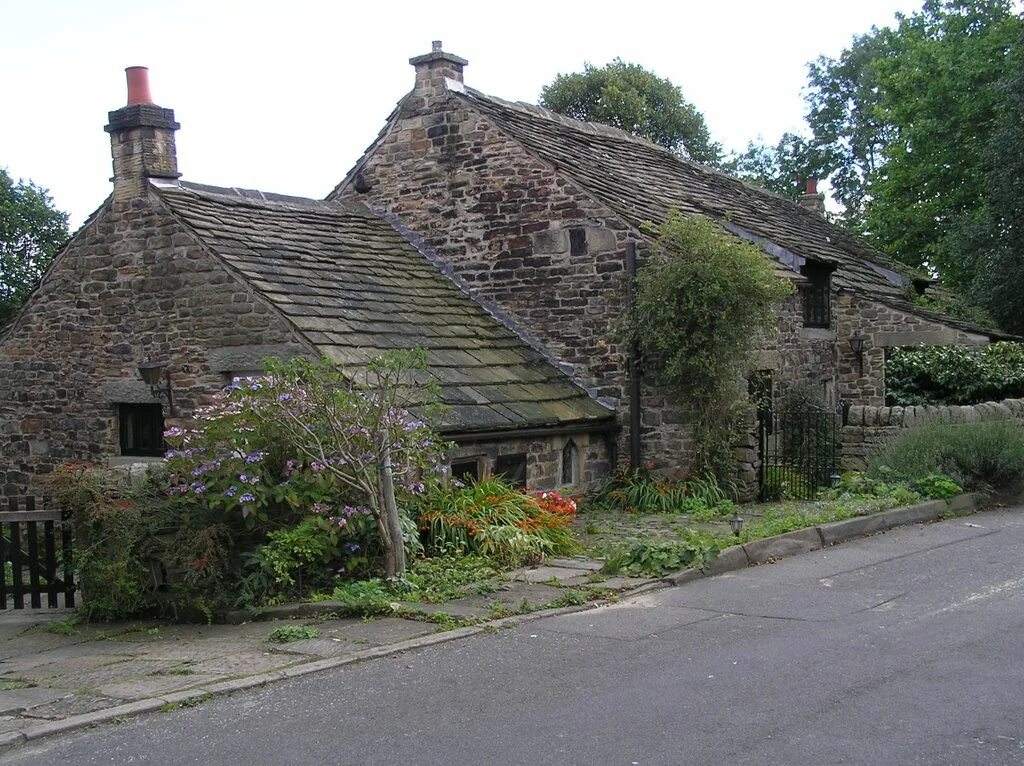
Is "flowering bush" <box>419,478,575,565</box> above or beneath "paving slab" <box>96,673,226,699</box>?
above

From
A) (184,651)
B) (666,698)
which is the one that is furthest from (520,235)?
(666,698)

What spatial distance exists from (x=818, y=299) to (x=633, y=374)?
7.25 m

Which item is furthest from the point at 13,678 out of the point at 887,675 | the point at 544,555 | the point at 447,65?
the point at 447,65

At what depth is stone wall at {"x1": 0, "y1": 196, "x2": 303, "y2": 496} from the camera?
13906 mm

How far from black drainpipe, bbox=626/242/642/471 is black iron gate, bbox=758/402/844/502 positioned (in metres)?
1.90

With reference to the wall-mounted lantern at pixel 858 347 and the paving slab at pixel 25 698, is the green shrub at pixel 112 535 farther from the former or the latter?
the wall-mounted lantern at pixel 858 347

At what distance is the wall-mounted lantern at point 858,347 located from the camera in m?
22.1

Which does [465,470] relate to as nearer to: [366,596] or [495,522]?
[495,522]

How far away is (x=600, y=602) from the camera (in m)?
9.31

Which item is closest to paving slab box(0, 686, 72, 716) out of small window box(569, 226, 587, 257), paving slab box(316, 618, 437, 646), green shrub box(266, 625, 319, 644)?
green shrub box(266, 625, 319, 644)

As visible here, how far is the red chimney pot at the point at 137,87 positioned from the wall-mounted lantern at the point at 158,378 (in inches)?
149

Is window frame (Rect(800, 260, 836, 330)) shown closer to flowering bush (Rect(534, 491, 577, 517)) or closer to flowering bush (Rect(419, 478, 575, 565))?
flowering bush (Rect(534, 491, 577, 517))

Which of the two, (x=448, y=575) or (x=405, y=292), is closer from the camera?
(x=448, y=575)

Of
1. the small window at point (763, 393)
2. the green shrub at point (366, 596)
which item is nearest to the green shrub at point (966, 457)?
the small window at point (763, 393)
